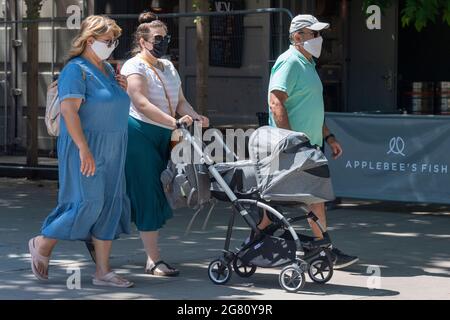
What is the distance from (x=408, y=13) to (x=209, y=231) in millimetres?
3596

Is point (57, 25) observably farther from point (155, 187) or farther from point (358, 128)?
point (155, 187)

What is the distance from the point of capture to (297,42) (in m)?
8.73

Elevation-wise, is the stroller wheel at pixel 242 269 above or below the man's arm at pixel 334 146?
below

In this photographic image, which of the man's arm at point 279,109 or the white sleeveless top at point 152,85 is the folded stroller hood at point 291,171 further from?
the white sleeveless top at point 152,85

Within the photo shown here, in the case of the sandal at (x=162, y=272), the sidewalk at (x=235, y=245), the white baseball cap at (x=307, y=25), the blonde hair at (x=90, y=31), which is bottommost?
the sidewalk at (x=235, y=245)

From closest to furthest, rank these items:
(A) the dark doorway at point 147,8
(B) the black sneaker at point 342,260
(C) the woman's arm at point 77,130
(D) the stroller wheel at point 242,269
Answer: (C) the woman's arm at point 77,130, (D) the stroller wheel at point 242,269, (B) the black sneaker at point 342,260, (A) the dark doorway at point 147,8

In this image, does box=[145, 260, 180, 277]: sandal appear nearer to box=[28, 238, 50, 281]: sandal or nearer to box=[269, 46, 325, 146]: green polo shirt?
box=[28, 238, 50, 281]: sandal

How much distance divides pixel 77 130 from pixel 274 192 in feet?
5.01

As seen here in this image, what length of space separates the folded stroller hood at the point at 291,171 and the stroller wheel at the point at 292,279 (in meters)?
0.52

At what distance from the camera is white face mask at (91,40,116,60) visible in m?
7.92

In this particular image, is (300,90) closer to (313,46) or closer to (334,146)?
(313,46)

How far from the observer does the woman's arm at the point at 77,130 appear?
761cm

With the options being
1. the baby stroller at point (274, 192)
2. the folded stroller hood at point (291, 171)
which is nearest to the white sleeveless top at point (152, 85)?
the baby stroller at point (274, 192)
